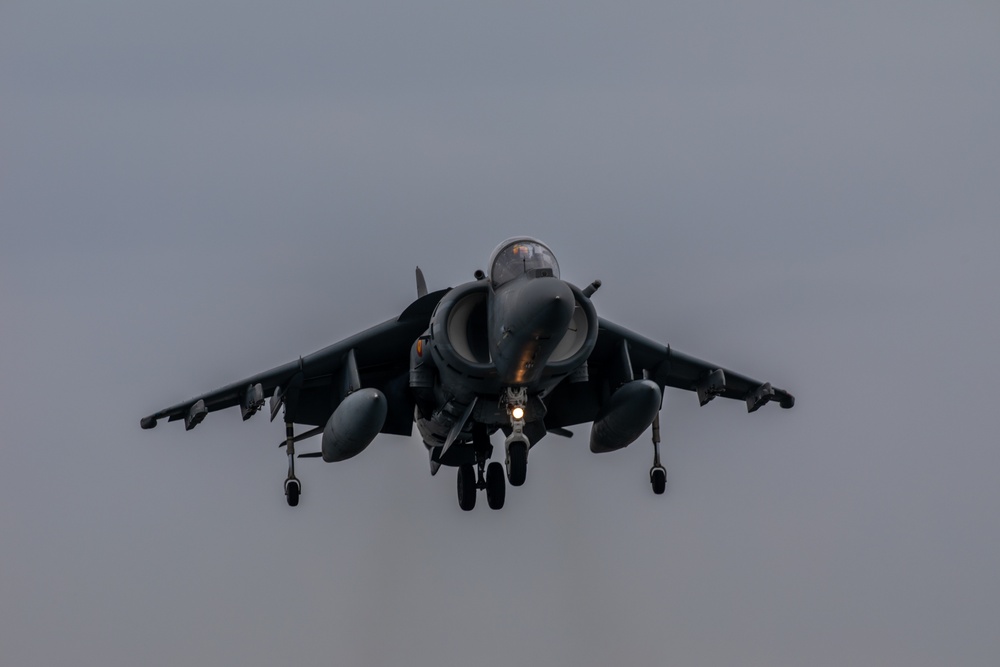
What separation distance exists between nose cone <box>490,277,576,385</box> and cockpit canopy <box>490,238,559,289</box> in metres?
0.31

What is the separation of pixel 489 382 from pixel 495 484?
316 centimetres

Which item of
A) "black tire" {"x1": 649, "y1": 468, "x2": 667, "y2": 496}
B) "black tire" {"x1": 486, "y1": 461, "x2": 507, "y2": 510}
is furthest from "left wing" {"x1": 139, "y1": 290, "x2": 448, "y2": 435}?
"black tire" {"x1": 649, "y1": 468, "x2": 667, "y2": 496}

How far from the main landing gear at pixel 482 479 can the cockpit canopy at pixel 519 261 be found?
328 cm

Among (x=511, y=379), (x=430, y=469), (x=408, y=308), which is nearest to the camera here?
(x=511, y=379)

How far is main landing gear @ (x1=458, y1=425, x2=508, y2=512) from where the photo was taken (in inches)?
1086

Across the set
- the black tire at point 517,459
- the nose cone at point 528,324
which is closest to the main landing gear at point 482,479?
the black tire at point 517,459

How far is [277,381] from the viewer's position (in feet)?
91.6

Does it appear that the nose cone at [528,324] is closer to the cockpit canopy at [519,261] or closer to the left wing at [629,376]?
the cockpit canopy at [519,261]

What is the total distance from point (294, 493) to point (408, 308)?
3667 mm

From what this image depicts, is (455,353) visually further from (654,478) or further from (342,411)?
(654,478)

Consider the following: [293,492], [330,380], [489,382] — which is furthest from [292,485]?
[489,382]

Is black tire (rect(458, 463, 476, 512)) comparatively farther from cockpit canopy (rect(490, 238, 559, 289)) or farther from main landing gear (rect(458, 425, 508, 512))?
cockpit canopy (rect(490, 238, 559, 289))

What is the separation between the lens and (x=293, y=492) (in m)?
27.6

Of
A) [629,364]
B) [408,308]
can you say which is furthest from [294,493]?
[629,364]
